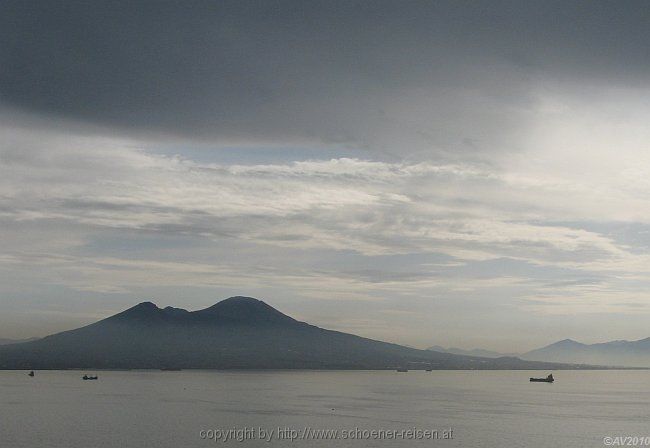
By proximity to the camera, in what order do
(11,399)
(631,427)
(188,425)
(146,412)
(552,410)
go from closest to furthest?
Result: (188,425) < (631,427) < (146,412) < (552,410) < (11,399)

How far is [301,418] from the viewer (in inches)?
5281

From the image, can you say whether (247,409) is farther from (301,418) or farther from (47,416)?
(47,416)

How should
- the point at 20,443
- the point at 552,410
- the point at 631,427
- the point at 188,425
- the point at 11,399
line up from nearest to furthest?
the point at 20,443 → the point at 188,425 → the point at 631,427 → the point at 552,410 → the point at 11,399

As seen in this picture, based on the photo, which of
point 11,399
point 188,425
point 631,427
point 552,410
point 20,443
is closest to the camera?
point 20,443

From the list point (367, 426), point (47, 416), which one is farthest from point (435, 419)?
point (47, 416)

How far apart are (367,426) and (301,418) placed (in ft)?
52.7

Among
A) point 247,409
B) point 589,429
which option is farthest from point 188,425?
point 589,429

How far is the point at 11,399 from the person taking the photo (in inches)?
7490

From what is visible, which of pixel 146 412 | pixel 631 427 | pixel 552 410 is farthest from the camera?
pixel 552 410

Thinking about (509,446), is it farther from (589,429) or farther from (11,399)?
(11,399)

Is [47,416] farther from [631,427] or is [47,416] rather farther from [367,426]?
[631,427]

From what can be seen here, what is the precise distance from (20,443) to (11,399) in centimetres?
9924

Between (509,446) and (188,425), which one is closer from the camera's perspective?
(509,446)

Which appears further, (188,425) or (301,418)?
(301,418)
